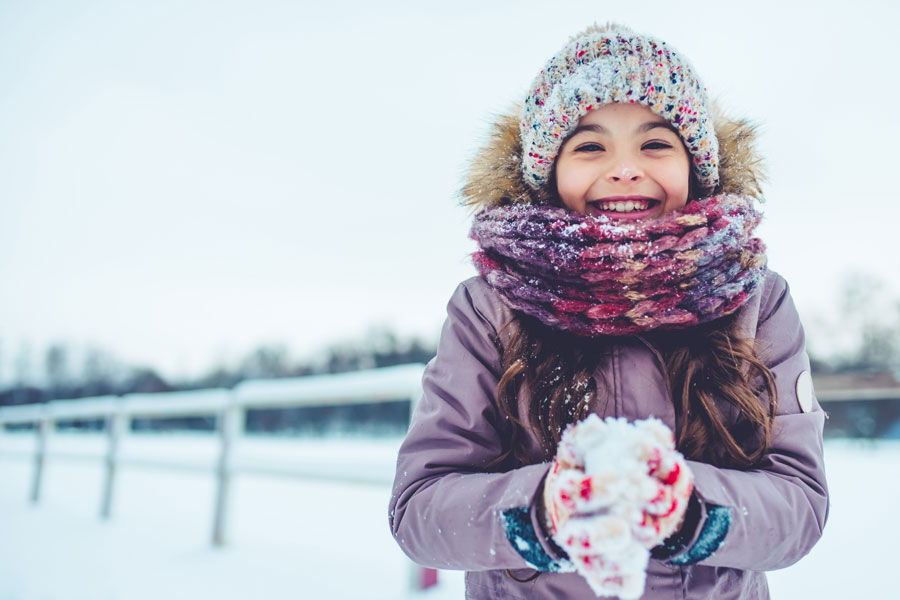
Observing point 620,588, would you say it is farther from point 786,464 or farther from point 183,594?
point 183,594

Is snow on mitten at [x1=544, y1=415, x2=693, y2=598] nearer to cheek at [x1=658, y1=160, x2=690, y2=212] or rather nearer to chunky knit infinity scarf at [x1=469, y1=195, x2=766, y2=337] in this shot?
chunky knit infinity scarf at [x1=469, y1=195, x2=766, y2=337]

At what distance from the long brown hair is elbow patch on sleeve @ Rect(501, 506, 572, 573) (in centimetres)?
21

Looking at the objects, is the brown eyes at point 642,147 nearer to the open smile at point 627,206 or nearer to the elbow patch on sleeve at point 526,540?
the open smile at point 627,206

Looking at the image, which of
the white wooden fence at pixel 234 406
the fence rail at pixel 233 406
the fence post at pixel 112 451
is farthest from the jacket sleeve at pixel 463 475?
the fence post at pixel 112 451

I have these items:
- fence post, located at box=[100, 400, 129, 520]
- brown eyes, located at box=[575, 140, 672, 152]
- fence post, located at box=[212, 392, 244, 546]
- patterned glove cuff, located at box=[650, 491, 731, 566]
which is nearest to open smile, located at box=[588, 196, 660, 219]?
brown eyes, located at box=[575, 140, 672, 152]

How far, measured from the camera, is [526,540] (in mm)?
671

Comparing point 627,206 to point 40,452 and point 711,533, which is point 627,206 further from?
point 40,452

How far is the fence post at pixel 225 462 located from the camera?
10.7 ft

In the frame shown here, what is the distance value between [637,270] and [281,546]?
2.92 meters

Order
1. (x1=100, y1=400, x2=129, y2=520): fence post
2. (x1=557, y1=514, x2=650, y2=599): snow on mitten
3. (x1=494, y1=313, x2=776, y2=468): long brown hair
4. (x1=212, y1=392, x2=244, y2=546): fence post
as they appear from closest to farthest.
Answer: (x1=557, y1=514, x2=650, y2=599): snow on mitten → (x1=494, y1=313, x2=776, y2=468): long brown hair → (x1=212, y1=392, x2=244, y2=546): fence post → (x1=100, y1=400, x2=129, y2=520): fence post

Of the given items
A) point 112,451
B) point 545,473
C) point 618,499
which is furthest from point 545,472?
point 112,451

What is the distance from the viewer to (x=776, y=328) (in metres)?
0.97

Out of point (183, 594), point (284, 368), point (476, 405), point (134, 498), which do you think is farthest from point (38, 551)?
point (284, 368)

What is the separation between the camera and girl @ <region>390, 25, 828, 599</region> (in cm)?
71
